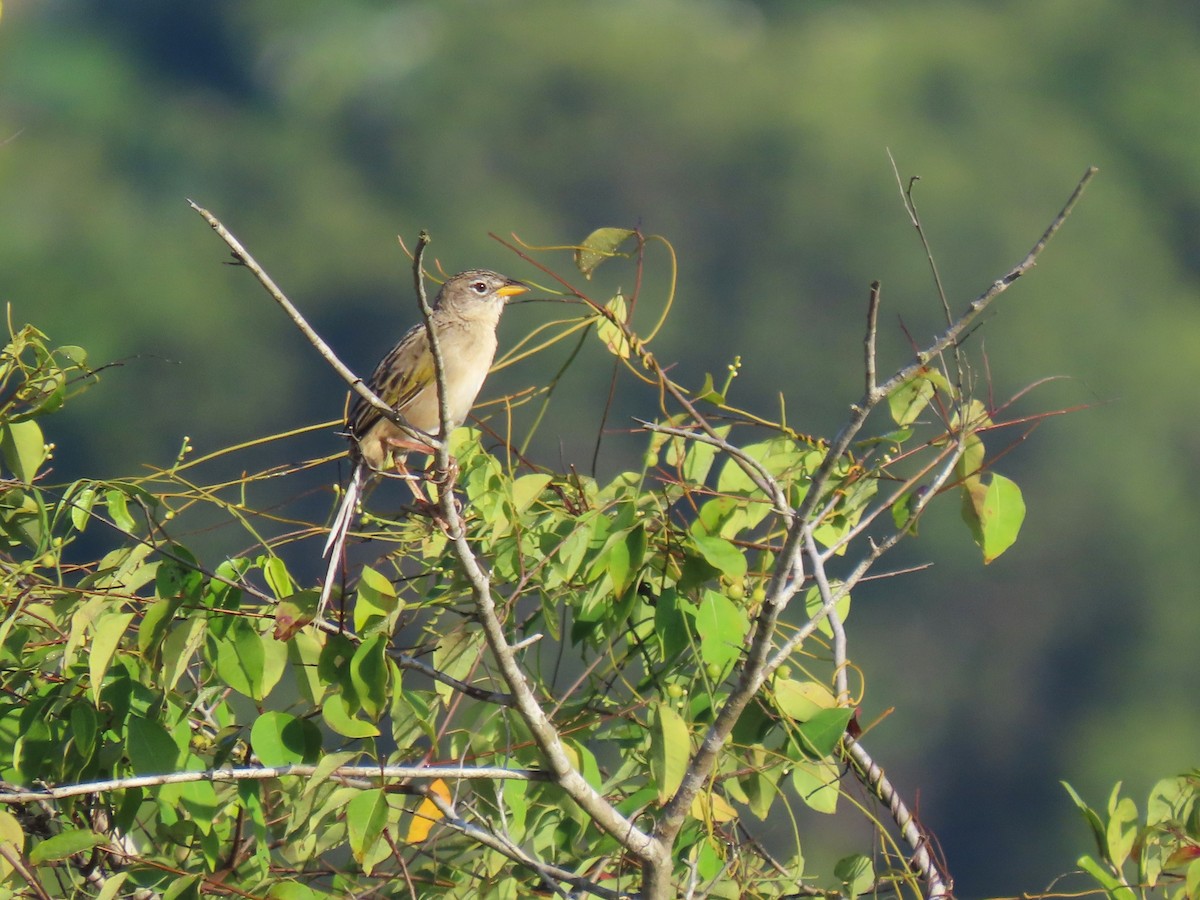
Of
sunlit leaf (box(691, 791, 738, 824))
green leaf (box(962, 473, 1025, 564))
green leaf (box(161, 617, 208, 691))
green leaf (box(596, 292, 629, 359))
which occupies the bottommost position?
sunlit leaf (box(691, 791, 738, 824))

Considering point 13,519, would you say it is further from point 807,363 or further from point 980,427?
point 807,363

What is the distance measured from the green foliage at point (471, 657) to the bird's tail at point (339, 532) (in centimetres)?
6

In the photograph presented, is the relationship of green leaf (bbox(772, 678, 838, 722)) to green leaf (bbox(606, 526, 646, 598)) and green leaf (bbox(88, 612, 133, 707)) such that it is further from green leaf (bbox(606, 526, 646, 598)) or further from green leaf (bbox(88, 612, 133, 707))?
green leaf (bbox(88, 612, 133, 707))

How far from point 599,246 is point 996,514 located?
3.53 feet

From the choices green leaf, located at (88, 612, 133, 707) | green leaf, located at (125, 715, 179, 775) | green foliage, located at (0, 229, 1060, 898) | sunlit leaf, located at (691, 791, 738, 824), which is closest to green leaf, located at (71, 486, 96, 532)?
green foliage, located at (0, 229, 1060, 898)

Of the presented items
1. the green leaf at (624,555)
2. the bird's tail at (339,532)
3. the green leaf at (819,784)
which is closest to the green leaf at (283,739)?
the bird's tail at (339,532)

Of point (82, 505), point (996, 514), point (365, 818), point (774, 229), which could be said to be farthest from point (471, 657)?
point (774, 229)

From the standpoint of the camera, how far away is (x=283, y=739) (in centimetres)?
327

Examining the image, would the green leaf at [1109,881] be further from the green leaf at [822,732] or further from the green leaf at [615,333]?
the green leaf at [615,333]

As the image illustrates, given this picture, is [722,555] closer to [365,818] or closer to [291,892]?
[365,818]

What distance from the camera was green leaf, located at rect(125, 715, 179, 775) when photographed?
3.21 meters

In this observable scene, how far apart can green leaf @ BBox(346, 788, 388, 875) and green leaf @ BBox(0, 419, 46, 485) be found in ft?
3.96

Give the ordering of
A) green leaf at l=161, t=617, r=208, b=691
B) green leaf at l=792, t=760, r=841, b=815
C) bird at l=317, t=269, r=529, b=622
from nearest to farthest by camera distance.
→ green leaf at l=161, t=617, r=208, b=691, green leaf at l=792, t=760, r=841, b=815, bird at l=317, t=269, r=529, b=622

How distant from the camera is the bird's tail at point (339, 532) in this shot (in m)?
3.26
